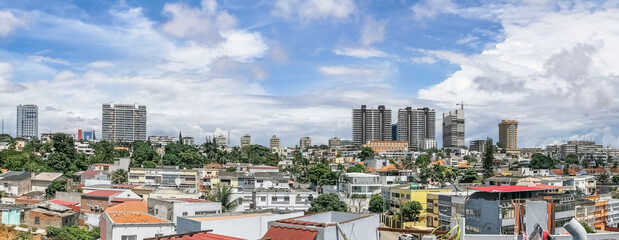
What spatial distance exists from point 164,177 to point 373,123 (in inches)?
5345

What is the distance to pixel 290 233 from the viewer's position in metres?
15.8

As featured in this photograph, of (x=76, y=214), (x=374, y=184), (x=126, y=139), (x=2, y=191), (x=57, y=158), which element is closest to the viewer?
(x=76, y=214)

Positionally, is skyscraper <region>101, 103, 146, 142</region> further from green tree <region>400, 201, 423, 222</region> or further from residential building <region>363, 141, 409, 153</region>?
green tree <region>400, 201, 423, 222</region>

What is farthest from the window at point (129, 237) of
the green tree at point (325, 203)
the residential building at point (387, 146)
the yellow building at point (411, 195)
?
the residential building at point (387, 146)

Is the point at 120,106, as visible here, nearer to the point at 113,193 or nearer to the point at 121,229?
the point at 113,193

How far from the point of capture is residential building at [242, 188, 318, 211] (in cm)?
5053

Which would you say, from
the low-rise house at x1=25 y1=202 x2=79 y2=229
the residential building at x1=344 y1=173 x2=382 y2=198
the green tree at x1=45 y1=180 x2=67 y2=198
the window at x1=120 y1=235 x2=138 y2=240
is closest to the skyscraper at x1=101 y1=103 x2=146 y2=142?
the green tree at x1=45 y1=180 x2=67 y2=198

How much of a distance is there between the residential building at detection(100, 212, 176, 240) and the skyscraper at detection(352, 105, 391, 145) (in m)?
168

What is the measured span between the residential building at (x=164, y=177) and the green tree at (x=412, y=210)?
2716 cm

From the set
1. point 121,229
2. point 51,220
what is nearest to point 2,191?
point 51,220

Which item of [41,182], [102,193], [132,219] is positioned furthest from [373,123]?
[132,219]

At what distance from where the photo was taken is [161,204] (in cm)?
3388

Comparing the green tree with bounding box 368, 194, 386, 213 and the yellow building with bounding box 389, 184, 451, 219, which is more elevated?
the yellow building with bounding box 389, 184, 451, 219

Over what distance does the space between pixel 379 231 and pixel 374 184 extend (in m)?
47.8
